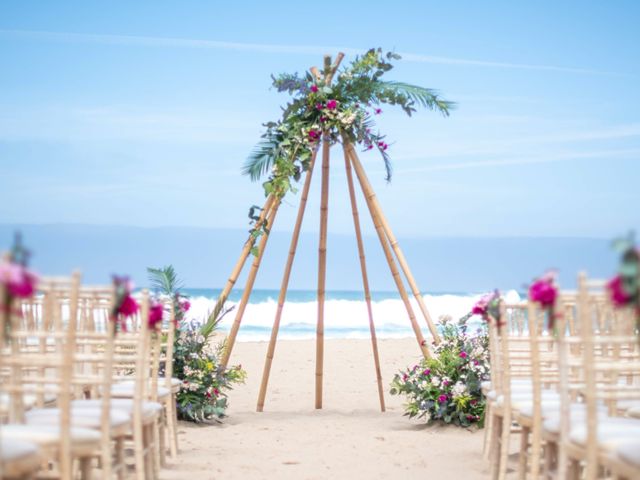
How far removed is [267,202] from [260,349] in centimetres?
804

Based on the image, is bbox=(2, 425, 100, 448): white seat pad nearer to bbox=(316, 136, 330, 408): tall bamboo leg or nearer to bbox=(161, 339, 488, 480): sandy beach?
bbox=(161, 339, 488, 480): sandy beach

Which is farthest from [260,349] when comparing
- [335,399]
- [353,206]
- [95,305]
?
[95,305]

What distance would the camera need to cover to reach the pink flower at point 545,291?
4.28 metres

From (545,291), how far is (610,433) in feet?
2.38

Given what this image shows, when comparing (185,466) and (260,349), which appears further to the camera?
(260,349)

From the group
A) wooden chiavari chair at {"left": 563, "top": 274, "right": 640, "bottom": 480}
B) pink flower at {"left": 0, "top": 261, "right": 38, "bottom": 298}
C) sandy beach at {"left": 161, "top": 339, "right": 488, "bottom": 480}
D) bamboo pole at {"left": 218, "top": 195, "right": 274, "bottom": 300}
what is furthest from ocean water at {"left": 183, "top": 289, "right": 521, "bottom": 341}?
pink flower at {"left": 0, "top": 261, "right": 38, "bottom": 298}

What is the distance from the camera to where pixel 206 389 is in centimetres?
846

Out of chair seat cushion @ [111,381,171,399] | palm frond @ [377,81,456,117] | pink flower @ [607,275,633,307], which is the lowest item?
chair seat cushion @ [111,381,171,399]

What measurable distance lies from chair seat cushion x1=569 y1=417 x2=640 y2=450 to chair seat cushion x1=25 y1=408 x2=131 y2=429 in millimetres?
2069

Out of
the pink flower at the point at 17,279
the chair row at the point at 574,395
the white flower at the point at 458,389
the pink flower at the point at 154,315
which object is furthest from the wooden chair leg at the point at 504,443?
the pink flower at the point at 17,279

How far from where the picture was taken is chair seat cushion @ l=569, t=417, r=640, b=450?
12.1ft

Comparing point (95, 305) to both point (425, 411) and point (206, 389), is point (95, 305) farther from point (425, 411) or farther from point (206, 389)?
point (425, 411)

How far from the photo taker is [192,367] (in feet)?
27.7

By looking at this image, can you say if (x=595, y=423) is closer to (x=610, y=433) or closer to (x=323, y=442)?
(x=610, y=433)
